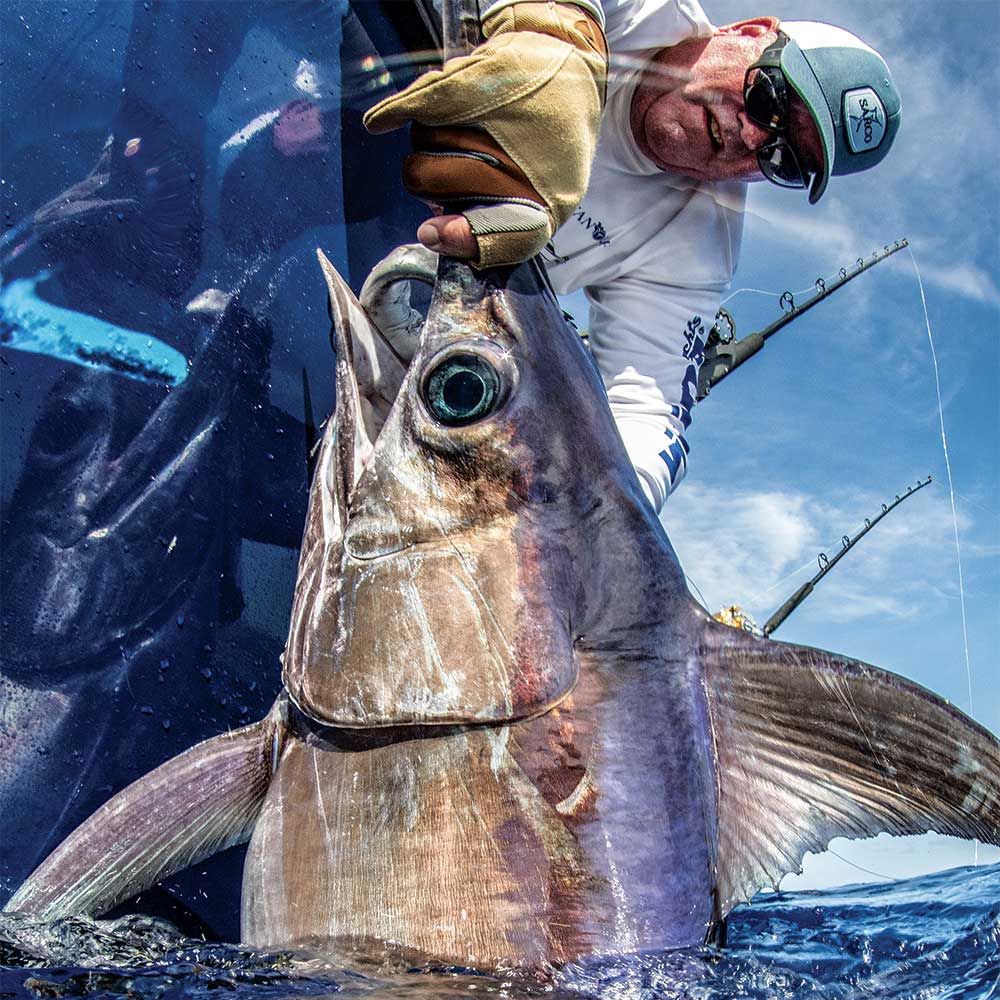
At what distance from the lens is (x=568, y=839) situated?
1.79 m

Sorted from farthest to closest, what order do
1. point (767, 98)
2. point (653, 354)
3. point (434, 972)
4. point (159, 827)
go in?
point (653, 354) < point (767, 98) < point (159, 827) < point (434, 972)

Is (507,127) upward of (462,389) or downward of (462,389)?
upward

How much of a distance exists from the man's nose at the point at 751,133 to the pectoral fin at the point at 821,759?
1819 millimetres

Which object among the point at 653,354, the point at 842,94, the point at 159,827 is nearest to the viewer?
the point at 159,827

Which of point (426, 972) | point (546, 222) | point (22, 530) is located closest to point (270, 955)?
point (426, 972)

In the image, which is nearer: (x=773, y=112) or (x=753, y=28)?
(x=773, y=112)

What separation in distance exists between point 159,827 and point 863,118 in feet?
→ 8.87

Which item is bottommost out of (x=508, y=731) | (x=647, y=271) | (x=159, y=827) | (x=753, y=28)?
(x=159, y=827)

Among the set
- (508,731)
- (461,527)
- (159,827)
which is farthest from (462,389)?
(159,827)

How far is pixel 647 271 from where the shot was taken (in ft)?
11.5

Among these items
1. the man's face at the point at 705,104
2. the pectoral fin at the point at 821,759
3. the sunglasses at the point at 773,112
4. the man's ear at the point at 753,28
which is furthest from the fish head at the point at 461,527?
the man's ear at the point at 753,28

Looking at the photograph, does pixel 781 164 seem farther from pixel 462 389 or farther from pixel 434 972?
pixel 434 972

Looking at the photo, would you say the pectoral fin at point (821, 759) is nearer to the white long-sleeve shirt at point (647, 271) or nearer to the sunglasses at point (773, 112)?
the white long-sleeve shirt at point (647, 271)

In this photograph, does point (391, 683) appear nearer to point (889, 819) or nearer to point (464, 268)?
point (464, 268)
